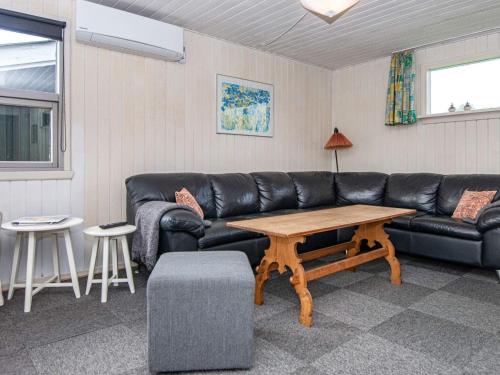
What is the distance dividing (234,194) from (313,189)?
1108mm

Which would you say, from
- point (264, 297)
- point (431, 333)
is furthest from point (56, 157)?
point (431, 333)

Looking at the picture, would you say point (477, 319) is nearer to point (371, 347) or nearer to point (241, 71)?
point (371, 347)

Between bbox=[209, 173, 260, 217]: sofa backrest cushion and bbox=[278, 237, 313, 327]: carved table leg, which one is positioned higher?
bbox=[209, 173, 260, 217]: sofa backrest cushion

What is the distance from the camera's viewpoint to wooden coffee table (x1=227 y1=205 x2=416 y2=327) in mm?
2199

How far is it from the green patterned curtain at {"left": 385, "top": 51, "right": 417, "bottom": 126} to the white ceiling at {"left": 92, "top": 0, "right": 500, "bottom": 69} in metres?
0.16

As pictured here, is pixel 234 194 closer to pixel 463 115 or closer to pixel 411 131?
pixel 411 131

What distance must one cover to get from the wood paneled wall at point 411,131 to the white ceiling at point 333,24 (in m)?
0.28

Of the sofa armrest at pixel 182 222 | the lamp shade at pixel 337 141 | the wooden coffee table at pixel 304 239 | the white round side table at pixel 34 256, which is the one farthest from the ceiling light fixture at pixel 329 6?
the lamp shade at pixel 337 141

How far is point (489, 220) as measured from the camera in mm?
2869

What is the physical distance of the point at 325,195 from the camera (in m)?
4.32

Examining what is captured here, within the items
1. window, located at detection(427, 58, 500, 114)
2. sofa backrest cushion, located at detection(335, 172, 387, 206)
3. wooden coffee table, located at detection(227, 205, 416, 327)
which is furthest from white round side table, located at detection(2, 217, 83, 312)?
window, located at detection(427, 58, 500, 114)

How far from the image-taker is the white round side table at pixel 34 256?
2352 mm

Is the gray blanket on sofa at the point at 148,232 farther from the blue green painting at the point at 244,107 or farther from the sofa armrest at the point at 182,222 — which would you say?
the blue green painting at the point at 244,107

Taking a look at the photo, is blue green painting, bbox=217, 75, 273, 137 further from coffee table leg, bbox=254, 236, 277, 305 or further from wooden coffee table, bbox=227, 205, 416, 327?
coffee table leg, bbox=254, 236, 277, 305
